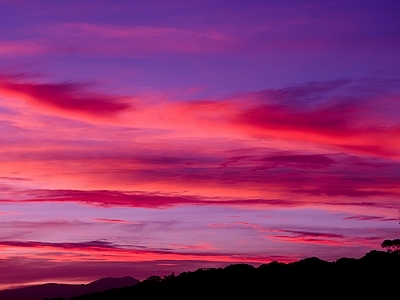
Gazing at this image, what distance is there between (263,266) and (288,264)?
5.03 meters

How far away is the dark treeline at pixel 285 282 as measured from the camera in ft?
332

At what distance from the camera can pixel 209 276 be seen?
421 feet

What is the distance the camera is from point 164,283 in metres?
132

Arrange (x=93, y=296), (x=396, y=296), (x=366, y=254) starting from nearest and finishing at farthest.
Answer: (x=396, y=296), (x=366, y=254), (x=93, y=296)

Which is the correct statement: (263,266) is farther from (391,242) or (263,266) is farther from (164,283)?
(391,242)

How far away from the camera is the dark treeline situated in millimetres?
101062

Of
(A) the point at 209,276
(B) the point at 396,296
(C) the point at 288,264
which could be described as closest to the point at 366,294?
(B) the point at 396,296

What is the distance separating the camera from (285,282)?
11444 cm

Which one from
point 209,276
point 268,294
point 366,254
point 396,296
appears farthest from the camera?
point 209,276

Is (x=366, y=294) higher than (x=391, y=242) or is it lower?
lower

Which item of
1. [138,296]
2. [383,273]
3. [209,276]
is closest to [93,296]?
[138,296]

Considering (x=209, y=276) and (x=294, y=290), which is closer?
(x=294, y=290)

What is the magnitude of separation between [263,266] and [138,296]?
23718 mm

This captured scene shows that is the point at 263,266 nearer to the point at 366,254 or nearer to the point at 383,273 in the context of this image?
the point at 366,254
